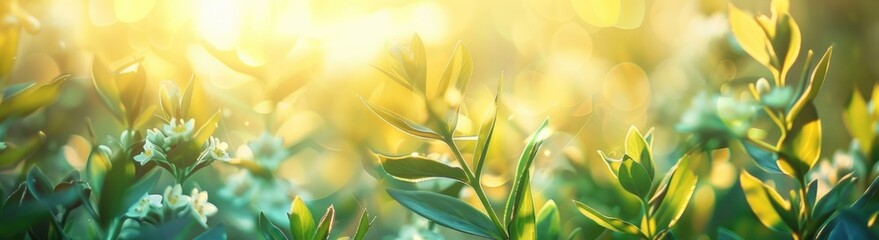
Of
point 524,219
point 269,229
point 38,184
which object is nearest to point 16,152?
point 38,184

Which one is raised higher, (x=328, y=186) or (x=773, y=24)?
(x=773, y=24)

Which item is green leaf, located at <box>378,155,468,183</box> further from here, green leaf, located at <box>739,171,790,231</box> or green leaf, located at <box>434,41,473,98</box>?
green leaf, located at <box>739,171,790,231</box>

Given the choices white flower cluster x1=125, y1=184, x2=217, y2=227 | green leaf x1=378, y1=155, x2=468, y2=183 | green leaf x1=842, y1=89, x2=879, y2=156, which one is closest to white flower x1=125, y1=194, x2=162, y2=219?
white flower cluster x1=125, y1=184, x2=217, y2=227

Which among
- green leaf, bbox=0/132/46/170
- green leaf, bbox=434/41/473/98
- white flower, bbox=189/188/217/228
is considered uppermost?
green leaf, bbox=434/41/473/98

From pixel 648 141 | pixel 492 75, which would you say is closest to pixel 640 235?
pixel 648 141

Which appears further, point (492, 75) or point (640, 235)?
point (492, 75)

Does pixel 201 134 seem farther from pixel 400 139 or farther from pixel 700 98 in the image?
pixel 700 98

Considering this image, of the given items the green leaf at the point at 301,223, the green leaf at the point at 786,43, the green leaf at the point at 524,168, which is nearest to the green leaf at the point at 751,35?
the green leaf at the point at 786,43

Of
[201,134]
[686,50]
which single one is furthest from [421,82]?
[686,50]
